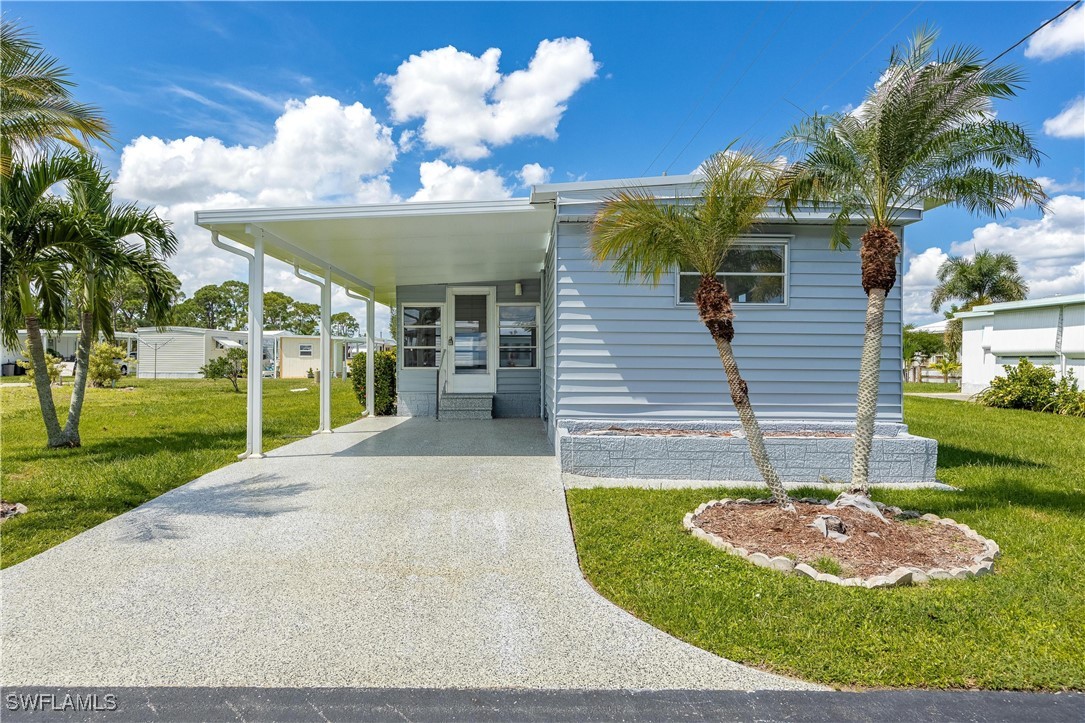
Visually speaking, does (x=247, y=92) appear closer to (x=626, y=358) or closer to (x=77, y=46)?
(x=77, y=46)

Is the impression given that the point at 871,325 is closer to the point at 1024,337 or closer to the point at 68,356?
the point at 1024,337

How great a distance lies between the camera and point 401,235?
6.94 meters

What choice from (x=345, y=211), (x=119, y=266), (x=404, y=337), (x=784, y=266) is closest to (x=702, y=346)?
(x=784, y=266)

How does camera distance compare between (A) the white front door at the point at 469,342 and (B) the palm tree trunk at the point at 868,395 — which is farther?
(A) the white front door at the point at 469,342

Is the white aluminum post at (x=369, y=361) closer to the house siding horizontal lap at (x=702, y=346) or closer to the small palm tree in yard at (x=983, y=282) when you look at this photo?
the house siding horizontal lap at (x=702, y=346)

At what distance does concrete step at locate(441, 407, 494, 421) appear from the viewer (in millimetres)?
10766

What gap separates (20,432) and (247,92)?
6.76 m

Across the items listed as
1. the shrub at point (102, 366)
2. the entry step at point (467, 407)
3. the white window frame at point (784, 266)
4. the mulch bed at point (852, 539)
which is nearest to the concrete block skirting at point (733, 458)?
the mulch bed at point (852, 539)

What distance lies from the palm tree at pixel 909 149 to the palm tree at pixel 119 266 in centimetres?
817

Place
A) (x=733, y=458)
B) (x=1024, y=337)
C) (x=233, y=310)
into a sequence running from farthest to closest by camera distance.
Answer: (x=233, y=310)
(x=1024, y=337)
(x=733, y=458)

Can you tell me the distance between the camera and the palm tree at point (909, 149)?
4156 mm

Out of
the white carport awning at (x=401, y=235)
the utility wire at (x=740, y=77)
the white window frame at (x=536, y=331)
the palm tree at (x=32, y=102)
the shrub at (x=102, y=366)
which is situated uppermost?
the utility wire at (x=740, y=77)

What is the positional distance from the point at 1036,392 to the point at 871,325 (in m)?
13.2

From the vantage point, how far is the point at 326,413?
9.11 metres
